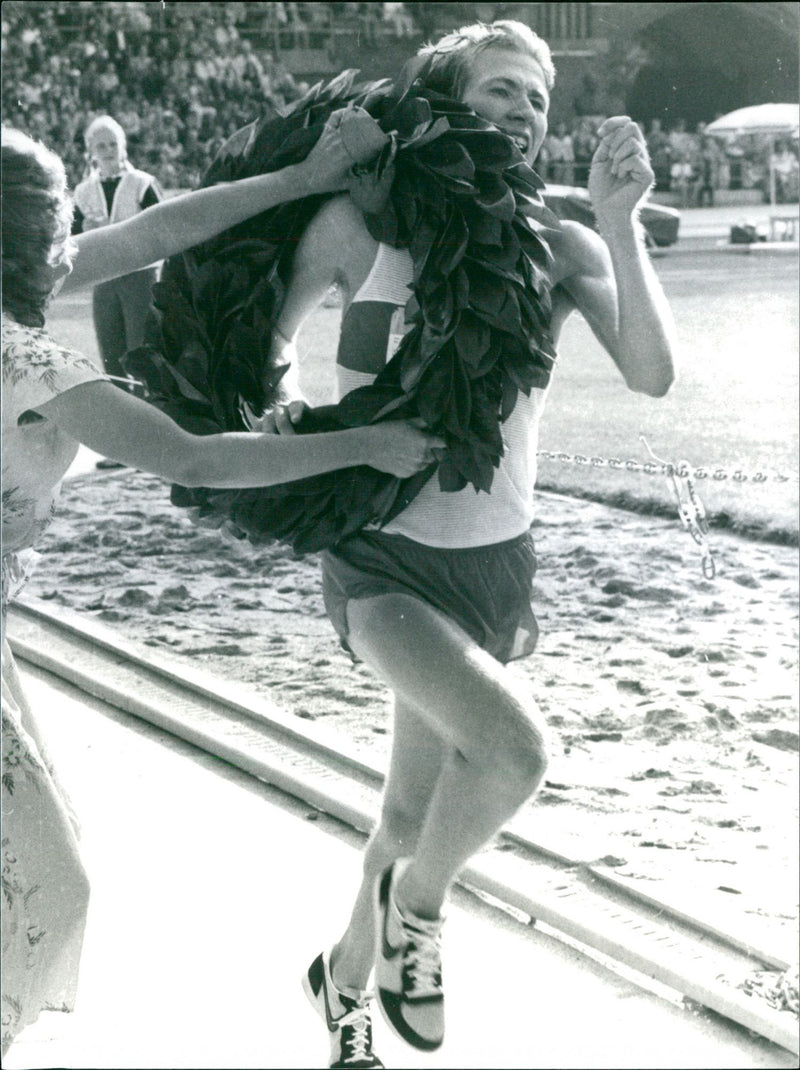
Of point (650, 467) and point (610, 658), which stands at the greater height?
point (650, 467)

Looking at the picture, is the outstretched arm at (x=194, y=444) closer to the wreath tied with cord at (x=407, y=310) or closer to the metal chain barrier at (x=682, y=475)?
the wreath tied with cord at (x=407, y=310)

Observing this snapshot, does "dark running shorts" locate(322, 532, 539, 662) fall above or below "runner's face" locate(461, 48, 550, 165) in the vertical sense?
below

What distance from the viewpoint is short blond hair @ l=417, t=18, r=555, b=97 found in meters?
1.67

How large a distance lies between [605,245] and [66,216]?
1.96 ft

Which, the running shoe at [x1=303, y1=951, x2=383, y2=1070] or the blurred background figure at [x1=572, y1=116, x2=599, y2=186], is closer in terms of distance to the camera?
the blurred background figure at [x1=572, y1=116, x2=599, y2=186]

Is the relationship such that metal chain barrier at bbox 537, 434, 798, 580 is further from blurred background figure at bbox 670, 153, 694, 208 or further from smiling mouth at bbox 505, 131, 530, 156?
smiling mouth at bbox 505, 131, 530, 156

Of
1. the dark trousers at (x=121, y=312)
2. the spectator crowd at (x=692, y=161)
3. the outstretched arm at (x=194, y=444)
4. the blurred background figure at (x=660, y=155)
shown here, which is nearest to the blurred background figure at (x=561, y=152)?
the spectator crowd at (x=692, y=161)

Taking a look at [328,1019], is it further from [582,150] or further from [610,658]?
[582,150]

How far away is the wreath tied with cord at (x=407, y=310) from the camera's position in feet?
5.25

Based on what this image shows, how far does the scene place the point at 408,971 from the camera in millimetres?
1833

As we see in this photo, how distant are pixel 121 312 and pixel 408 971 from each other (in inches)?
33.6

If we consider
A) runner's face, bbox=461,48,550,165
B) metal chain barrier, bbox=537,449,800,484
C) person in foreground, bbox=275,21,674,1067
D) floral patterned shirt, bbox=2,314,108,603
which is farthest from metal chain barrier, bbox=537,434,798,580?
floral patterned shirt, bbox=2,314,108,603

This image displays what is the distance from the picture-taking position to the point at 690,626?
2.49 metres

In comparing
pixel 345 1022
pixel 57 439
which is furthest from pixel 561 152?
pixel 345 1022
